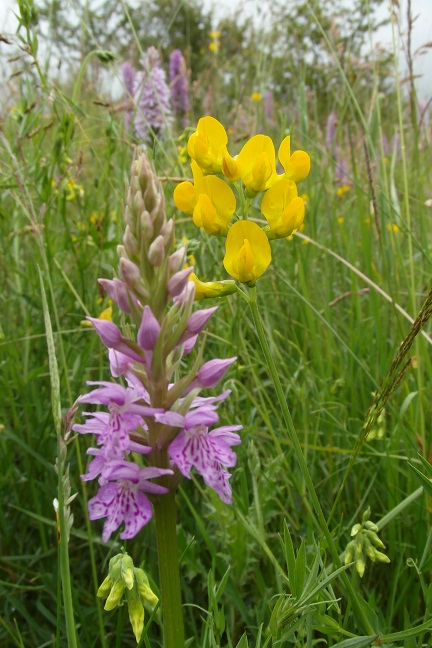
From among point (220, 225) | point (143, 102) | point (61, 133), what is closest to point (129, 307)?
point (220, 225)

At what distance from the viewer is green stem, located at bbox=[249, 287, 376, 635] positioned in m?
0.85

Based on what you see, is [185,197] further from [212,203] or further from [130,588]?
[130,588]

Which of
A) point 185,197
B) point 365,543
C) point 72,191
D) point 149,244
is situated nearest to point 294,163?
point 185,197

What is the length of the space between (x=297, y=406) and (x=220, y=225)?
0.92 metres

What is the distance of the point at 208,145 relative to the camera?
95 centimetres

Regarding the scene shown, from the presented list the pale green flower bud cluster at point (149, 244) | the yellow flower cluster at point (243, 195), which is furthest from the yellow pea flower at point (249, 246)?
the pale green flower bud cluster at point (149, 244)

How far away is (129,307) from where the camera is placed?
2.20 feet

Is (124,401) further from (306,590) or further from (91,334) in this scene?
(91,334)

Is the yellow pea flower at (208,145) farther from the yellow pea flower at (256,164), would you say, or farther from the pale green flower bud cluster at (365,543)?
the pale green flower bud cluster at (365,543)

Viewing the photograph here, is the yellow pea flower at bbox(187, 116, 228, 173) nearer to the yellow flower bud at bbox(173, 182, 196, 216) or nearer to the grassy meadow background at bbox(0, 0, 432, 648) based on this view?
the yellow flower bud at bbox(173, 182, 196, 216)

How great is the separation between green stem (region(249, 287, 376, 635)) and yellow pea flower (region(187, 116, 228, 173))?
0.21 metres

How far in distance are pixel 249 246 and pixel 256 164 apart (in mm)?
122

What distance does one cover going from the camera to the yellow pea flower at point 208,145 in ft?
3.08

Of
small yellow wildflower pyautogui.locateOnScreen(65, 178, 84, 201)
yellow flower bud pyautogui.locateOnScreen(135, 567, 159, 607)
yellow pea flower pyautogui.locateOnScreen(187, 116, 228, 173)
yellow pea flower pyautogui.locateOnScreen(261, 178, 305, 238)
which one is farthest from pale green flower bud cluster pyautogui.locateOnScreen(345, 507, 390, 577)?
small yellow wildflower pyautogui.locateOnScreen(65, 178, 84, 201)
